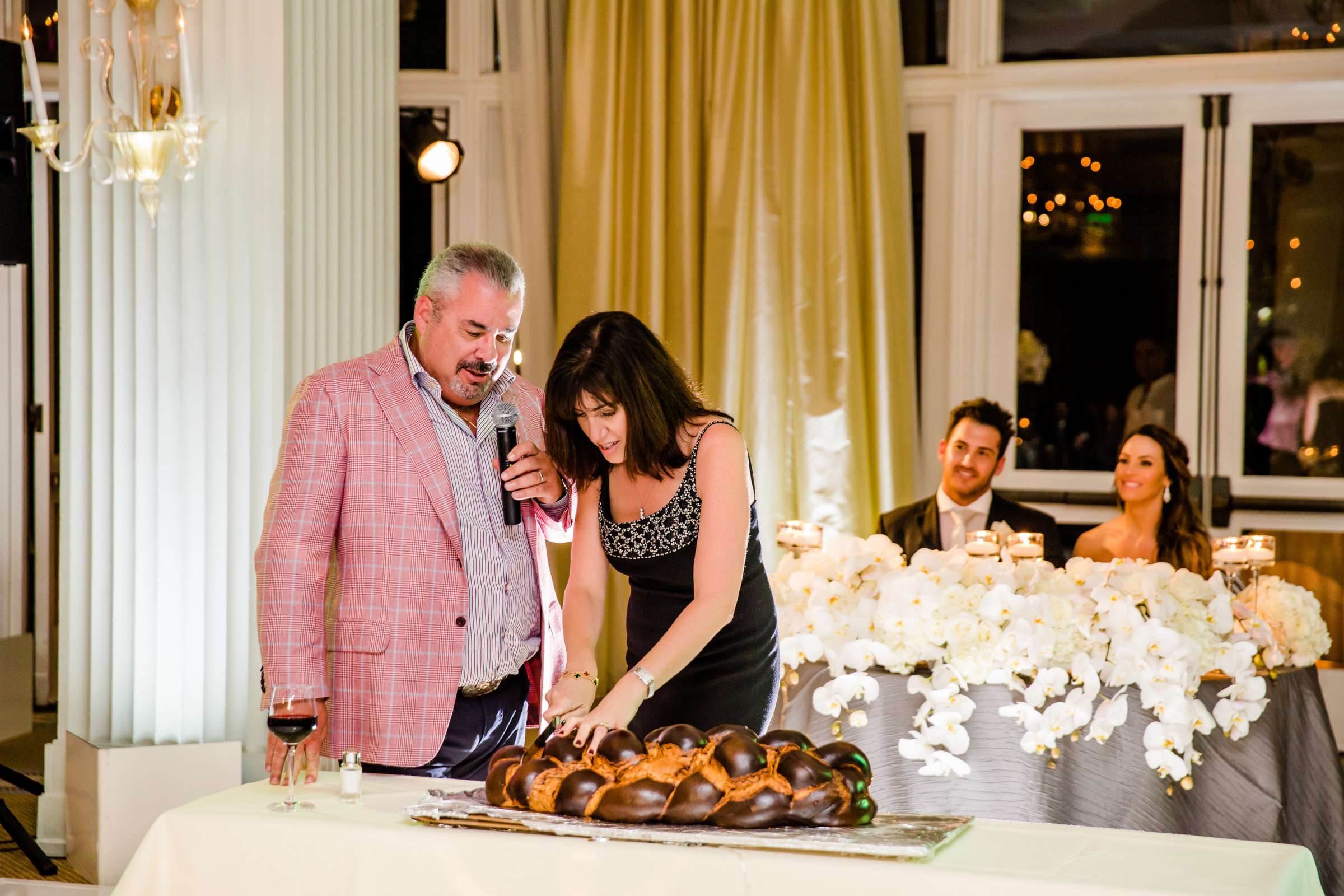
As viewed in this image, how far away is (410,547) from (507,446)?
0.24 metres

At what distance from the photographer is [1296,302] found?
5.15 meters

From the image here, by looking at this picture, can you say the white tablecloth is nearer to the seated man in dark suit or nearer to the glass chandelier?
the glass chandelier

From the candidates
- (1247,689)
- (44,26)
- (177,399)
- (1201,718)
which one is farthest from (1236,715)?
(44,26)

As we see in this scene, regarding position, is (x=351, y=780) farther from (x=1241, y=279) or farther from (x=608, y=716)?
(x=1241, y=279)

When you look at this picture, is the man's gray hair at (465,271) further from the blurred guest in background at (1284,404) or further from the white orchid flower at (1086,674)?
the blurred guest in background at (1284,404)

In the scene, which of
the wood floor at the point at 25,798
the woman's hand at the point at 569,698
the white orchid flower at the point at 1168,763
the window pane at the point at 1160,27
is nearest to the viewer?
the woman's hand at the point at 569,698

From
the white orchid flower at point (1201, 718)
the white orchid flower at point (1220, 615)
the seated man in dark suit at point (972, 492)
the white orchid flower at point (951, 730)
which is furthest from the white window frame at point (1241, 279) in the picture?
the white orchid flower at point (951, 730)

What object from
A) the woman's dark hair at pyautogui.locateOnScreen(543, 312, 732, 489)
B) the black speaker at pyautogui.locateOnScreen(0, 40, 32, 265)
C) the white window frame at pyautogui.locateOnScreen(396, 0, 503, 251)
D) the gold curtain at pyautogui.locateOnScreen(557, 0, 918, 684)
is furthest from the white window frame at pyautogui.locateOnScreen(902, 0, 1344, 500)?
the woman's dark hair at pyautogui.locateOnScreen(543, 312, 732, 489)

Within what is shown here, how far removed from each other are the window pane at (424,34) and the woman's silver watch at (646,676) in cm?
409

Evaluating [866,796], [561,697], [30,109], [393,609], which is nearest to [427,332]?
[393,609]

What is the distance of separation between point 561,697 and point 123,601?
1.84 meters

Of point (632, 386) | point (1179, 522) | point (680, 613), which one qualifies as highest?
point (632, 386)

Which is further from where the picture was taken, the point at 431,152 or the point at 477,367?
the point at 431,152

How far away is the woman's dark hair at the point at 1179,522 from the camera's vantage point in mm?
4219
